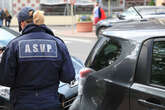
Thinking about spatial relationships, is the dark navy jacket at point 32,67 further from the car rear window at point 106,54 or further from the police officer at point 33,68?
the car rear window at point 106,54

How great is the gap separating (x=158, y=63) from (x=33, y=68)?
1.10 metres

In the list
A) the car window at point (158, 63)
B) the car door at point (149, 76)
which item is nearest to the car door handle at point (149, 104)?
the car door at point (149, 76)

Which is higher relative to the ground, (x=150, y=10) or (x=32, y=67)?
(x=150, y=10)

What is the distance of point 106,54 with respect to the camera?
313 centimetres

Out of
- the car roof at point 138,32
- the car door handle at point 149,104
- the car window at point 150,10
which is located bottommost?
the car door handle at point 149,104

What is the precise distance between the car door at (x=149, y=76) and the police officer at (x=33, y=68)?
696 mm

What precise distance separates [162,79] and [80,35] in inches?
612

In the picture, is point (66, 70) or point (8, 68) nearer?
point (8, 68)

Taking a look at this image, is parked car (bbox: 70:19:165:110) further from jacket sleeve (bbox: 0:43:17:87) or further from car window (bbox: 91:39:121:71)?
jacket sleeve (bbox: 0:43:17:87)

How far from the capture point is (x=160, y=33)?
2682 millimetres

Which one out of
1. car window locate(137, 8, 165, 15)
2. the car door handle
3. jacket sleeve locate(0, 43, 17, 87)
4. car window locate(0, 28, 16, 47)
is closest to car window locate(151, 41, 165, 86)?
the car door handle

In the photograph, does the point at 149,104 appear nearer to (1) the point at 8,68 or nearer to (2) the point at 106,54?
(2) the point at 106,54

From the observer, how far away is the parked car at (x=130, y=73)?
8.49 feet

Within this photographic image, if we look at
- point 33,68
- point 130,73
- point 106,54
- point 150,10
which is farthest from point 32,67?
point 150,10
